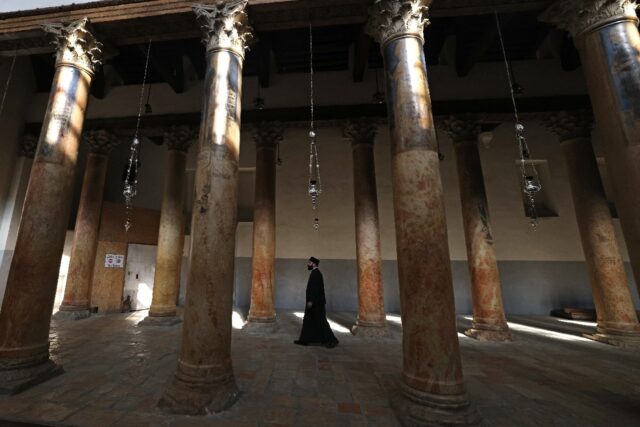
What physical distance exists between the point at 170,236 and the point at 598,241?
935cm

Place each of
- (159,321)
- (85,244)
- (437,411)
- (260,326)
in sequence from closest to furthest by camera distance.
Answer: (437,411) < (260,326) < (159,321) < (85,244)

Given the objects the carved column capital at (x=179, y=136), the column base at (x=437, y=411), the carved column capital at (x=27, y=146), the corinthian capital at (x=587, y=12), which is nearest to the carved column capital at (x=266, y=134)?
the carved column capital at (x=179, y=136)

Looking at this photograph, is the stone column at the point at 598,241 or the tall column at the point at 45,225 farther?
the stone column at the point at 598,241

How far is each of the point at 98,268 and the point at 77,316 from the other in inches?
64.3

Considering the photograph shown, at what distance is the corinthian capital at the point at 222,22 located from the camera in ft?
12.4

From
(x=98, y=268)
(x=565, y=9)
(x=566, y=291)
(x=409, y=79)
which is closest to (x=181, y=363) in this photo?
(x=409, y=79)

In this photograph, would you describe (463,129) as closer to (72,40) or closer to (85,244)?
(72,40)

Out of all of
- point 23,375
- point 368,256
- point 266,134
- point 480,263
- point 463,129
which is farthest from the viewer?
point 266,134

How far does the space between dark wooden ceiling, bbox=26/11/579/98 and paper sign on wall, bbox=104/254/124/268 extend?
4643mm

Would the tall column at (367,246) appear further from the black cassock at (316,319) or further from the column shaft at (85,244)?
the column shaft at (85,244)

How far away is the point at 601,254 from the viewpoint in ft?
20.0

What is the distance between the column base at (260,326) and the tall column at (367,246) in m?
1.72

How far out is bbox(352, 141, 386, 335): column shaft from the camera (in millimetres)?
6309

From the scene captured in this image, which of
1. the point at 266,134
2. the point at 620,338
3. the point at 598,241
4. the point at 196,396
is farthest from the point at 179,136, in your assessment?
the point at 620,338
